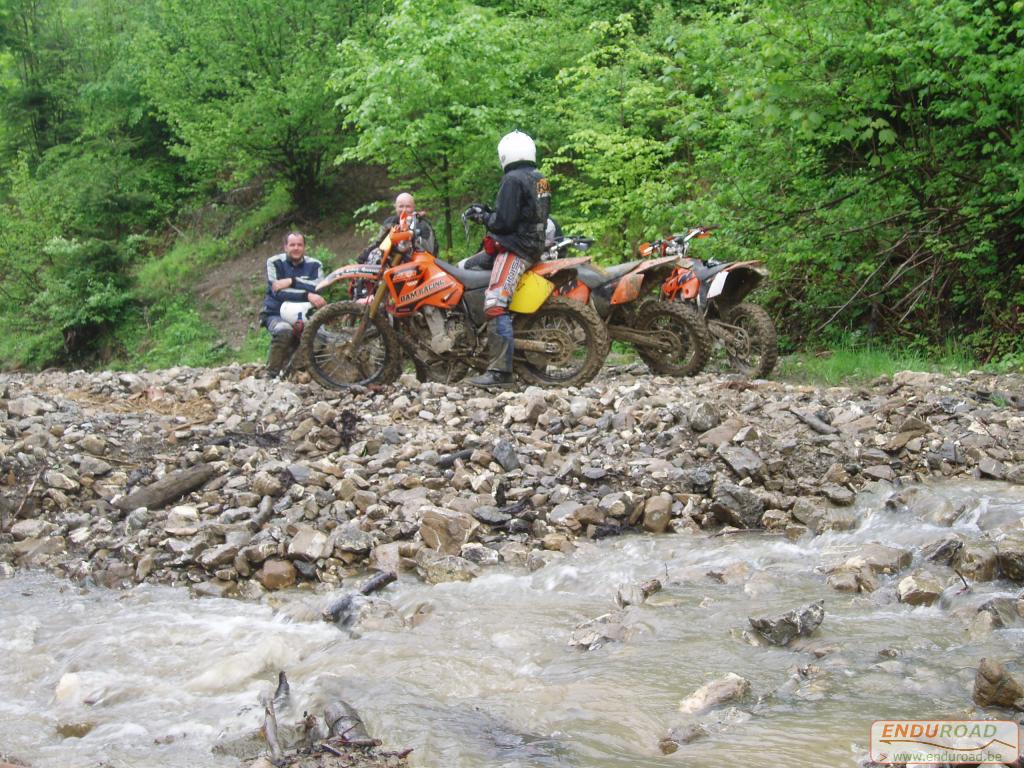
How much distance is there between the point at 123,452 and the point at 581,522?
364cm

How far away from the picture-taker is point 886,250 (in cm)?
1038

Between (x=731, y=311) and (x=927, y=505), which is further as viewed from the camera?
(x=731, y=311)

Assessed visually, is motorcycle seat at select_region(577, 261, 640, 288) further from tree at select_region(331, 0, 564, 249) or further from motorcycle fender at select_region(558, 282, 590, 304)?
tree at select_region(331, 0, 564, 249)

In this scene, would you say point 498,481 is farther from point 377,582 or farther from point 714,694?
point 714,694

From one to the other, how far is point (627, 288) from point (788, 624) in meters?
5.35

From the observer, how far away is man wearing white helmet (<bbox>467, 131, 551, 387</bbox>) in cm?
812

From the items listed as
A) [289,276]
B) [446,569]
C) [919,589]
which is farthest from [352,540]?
[289,276]

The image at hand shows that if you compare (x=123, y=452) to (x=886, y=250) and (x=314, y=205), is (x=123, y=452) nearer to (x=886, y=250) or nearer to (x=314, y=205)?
(x=886, y=250)

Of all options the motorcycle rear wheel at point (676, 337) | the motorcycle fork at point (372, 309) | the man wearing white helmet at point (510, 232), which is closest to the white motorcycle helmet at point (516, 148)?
the man wearing white helmet at point (510, 232)

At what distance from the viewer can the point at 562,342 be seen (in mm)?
8539

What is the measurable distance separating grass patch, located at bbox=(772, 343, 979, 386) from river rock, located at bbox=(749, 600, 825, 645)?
528 cm

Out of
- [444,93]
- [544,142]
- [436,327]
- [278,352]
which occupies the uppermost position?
[444,93]

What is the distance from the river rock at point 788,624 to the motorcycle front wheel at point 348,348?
553 cm

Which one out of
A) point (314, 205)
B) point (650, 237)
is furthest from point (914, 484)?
point (314, 205)
